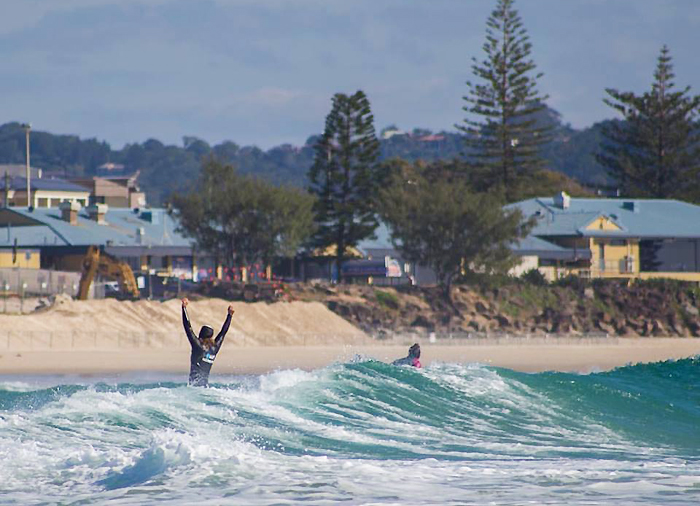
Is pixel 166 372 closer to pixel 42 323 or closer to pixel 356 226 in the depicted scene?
pixel 42 323

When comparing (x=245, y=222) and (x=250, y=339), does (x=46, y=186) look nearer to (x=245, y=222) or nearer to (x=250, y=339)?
(x=245, y=222)

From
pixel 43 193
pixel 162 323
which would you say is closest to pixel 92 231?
pixel 162 323

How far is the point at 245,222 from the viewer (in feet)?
189

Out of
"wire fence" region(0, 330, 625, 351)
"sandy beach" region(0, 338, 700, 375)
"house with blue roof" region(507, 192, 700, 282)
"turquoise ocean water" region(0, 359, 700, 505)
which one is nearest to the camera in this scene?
"turquoise ocean water" region(0, 359, 700, 505)

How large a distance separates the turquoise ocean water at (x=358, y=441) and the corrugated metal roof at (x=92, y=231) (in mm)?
36379

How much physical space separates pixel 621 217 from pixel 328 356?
32170mm

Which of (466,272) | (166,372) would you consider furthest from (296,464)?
(466,272)

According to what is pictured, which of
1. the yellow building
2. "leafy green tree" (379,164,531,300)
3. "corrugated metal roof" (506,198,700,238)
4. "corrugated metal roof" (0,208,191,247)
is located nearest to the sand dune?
"leafy green tree" (379,164,531,300)

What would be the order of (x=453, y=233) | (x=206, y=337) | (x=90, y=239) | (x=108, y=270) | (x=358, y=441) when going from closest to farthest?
(x=358, y=441) < (x=206, y=337) < (x=108, y=270) < (x=453, y=233) < (x=90, y=239)

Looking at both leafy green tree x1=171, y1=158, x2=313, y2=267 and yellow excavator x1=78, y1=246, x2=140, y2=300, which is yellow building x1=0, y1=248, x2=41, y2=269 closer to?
leafy green tree x1=171, y1=158, x2=313, y2=267

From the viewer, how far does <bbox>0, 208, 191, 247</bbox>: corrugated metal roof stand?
204 ft

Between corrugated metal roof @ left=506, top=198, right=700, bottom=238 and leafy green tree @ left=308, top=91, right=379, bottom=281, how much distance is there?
8.12m

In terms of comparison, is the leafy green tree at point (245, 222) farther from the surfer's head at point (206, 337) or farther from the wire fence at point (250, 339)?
the surfer's head at point (206, 337)

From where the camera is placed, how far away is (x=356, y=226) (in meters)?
60.8
